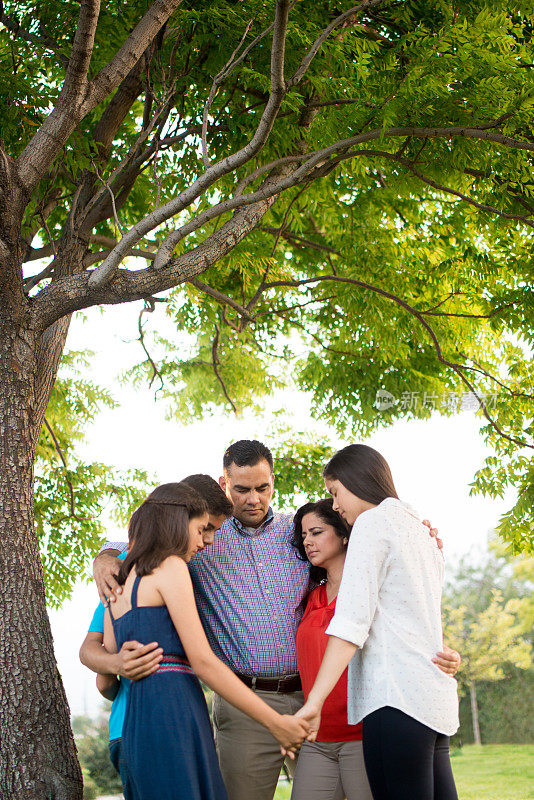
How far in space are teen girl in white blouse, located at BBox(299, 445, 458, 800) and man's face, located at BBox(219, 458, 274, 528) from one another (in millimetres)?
957

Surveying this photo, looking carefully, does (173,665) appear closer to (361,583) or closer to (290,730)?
(290,730)

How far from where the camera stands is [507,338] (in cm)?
966

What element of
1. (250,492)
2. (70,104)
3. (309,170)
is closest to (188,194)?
(309,170)

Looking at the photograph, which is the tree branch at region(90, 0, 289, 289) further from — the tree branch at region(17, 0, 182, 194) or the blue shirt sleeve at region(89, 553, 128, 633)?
the blue shirt sleeve at region(89, 553, 128, 633)

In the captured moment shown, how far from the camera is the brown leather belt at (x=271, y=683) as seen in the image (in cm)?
307

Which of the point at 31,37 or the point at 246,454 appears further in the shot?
the point at 31,37

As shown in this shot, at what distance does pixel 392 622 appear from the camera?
7.62ft

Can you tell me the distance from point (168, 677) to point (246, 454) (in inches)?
47.9

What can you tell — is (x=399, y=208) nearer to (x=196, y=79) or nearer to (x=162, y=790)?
(x=196, y=79)

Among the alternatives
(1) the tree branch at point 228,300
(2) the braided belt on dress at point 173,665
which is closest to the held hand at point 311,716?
(2) the braided belt on dress at point 173,665

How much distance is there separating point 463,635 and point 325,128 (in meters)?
17.3

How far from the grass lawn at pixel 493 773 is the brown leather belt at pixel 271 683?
1056cm

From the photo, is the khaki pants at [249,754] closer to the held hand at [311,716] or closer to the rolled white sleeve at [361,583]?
the held hand at [311,716]

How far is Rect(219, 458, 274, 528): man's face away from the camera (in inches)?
130
